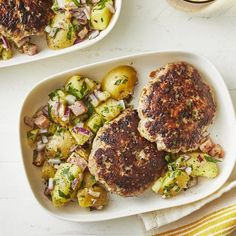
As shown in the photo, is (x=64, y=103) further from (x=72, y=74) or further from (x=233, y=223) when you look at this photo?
(x=233, y=223)

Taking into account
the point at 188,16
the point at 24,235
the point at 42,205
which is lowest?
the point at 24,235

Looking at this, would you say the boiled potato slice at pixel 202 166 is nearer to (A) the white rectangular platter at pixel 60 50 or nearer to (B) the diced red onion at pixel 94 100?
(B) the diced red onion at pixel 94 100

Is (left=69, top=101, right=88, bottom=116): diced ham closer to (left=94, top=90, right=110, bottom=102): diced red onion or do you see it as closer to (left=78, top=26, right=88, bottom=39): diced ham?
(left=94, top=90, right=110, bottom=102): diced red onion

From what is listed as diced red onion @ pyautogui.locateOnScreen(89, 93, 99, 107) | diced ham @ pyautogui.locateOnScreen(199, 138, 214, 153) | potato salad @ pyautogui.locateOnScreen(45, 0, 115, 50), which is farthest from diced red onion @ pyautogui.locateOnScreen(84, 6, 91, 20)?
diced ham @ pyautogui.locateOnScreen(199, 138, 214, 153)

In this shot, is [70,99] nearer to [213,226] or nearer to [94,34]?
[94,34]

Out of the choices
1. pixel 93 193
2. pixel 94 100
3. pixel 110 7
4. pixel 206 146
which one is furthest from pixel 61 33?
pixel 206 146

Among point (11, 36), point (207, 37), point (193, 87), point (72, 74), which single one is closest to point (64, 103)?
point (72, 74)

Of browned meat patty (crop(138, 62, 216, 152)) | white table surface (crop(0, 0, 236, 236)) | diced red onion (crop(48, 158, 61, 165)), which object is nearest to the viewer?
browned meat patty (crop(138, 62, 216, 152))
